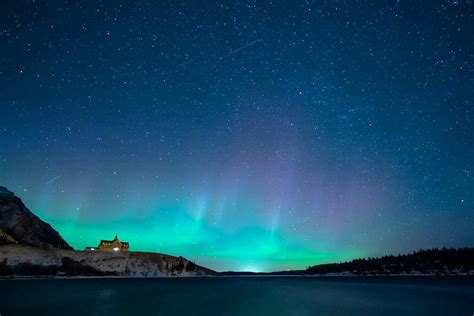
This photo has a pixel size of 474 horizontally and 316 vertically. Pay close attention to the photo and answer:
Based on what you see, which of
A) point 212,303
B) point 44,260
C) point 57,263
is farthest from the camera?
point 57,263

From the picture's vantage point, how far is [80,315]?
41219 millimetres

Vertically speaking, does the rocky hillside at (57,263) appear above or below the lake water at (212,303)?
above

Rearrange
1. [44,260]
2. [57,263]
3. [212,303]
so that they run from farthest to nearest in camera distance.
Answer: [57,263]
[44,260]
[212,303]

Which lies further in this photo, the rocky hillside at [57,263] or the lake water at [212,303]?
the rocky hillside at [57,263]

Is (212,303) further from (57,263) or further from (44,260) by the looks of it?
(57,263)

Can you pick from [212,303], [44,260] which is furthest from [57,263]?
[212,303]

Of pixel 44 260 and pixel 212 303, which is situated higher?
pixel 44 260

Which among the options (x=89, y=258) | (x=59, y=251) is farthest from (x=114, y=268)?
(x=59, y=251)

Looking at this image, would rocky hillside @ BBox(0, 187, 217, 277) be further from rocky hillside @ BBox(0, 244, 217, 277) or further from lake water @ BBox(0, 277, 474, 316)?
lake water @ BBox(0, 277, 474, 316)

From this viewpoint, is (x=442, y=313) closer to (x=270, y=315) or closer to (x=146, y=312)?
(x=270, y=315)

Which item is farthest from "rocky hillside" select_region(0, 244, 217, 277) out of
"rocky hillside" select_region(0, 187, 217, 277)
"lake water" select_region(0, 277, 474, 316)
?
"lake water" select_region(0, 277, 474, 316)

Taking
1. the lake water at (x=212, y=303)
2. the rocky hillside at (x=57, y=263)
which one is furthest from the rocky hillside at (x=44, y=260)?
the lake water at (x=212, y=303)

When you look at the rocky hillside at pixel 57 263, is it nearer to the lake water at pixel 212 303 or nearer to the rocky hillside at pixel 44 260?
the rocky hillside at pixel 44 260

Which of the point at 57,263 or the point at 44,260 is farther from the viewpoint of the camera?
the point at 57,263
